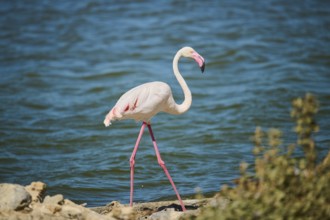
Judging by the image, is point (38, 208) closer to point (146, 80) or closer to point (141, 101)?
point (141, 101)

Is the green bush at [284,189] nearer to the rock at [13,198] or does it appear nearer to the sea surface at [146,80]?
the sea surface at [146,80]

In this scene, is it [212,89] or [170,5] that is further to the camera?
[170,5]

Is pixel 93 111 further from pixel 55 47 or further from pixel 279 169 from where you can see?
pixel 279 169

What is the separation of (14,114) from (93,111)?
1783 millimetres

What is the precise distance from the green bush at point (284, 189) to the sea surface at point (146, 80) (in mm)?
1143

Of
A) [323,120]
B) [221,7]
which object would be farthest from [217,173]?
[221,7]

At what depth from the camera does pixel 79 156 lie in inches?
454

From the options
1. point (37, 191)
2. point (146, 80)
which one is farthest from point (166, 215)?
point (146, 80)

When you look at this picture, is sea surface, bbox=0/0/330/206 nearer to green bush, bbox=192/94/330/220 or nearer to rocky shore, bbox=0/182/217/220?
rocky shore, bbox=0/182/217/220

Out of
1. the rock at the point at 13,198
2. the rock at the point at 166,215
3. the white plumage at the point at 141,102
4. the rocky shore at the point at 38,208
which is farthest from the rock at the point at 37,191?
the white plumage at the point at 141,102

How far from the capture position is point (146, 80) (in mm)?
16141

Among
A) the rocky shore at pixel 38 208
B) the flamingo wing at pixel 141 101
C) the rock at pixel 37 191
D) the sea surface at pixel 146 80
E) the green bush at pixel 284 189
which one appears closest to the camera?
the green bush at pixel 284 189

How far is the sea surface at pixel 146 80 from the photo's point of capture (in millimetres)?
10633

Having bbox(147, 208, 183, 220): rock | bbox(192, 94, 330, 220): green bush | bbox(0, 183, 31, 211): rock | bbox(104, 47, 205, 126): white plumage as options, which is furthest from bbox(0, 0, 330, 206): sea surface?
bbox(0, 183, 31, 211): rock
